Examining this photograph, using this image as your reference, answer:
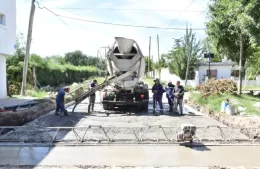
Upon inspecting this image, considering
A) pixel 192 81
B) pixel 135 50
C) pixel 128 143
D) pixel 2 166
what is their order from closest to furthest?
pixel 2 166 < pixel 128 143 < pixel 135 50 < pixel 192 81

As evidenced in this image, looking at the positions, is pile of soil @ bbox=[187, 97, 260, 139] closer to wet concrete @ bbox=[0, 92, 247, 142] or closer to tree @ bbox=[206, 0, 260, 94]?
wet concrete @ bbox=[0, 92, 247, 142]

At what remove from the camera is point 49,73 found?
115ft

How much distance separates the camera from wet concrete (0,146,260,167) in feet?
23.2

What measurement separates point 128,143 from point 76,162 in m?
2.05

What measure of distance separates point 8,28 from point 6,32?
487 millimetres

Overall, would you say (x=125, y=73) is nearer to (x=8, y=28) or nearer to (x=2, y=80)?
(x=2, y=80)

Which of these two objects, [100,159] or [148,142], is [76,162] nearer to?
[100,159]

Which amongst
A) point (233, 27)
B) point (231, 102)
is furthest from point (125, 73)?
point (233, 27)

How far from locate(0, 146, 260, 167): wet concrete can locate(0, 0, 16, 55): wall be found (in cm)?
Answer: 1314

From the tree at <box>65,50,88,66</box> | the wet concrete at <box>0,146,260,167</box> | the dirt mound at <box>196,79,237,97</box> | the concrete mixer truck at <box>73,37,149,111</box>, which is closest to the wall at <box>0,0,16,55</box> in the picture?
the concrete mixer truck at <box>73,37,149,111</box>

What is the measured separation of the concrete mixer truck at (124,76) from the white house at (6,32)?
7511 millimetres

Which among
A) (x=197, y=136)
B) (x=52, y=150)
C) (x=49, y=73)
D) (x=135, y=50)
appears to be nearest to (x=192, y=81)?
(x=49, y=73)

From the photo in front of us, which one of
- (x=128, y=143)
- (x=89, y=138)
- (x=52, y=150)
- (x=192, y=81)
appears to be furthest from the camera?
(x=192, y=81)

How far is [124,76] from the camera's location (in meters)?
15.5
